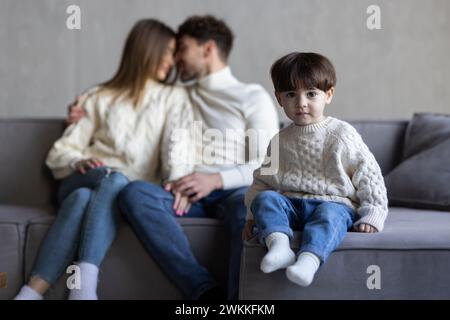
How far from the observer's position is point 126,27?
2809 millimetres

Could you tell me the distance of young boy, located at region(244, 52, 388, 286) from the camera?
143 cm

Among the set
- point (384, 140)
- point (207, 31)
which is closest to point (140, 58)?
point (207, 31)

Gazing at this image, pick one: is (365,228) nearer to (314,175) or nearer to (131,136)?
(314,175)

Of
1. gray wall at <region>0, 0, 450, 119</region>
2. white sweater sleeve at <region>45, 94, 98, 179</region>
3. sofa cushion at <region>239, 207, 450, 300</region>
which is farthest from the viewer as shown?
gray wall at <region>0, 0, 450, 119</region>

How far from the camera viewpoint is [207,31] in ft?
7.41

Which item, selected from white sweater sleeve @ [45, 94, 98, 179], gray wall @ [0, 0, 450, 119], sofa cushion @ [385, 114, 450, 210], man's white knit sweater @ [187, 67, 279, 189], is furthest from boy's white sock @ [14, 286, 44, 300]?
gray wall @ [0, 0, 450, 119]

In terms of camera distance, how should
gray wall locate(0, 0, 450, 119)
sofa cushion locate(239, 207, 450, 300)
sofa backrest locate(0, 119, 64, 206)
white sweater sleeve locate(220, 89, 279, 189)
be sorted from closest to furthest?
sofa cushion locate(239, 207, 450, 300) < white sweater sleeve locate(220, 89, 279, 189) < sofa backrest locate(0, 119, 64, 206) < gray wall locate(0, 0, 450, 119)

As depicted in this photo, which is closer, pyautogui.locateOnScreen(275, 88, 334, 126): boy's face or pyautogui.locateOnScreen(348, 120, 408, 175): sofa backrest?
pyautogui.locateOnScreen(275, 88, 334, 126): boy's face

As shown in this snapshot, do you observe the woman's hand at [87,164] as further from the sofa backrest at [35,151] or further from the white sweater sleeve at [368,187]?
the white sweater sleeve at [368,187]

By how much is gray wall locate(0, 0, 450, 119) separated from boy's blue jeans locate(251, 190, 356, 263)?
1316 millimetres

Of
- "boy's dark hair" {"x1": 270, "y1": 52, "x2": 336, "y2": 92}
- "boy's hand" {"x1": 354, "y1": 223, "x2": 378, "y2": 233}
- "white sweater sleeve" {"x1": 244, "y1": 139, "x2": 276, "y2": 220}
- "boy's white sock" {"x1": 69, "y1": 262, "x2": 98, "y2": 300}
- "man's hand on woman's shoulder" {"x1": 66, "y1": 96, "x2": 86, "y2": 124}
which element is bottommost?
"boy's white sock" {"x1": 69, "y1": 262, "x2": 98, "y2": 300}

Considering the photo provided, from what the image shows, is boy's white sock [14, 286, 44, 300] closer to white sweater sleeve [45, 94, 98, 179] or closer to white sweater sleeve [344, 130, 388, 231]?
white sweater sleeve [45, 94, 98, 179]
